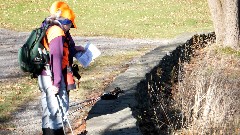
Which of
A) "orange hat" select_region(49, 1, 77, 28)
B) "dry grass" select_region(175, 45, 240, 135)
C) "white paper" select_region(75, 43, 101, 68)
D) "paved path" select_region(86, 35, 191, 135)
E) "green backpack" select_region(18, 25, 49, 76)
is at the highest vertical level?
"orange hat" select_region(49, 1, 77, 28)

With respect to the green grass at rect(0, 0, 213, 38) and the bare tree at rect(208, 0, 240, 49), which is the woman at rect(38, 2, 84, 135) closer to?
the bare tree at rect(208, 0, 240, 49)

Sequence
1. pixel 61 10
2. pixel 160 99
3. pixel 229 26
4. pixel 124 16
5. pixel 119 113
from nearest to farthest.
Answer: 1. pixel 61 10
2. pixel 119 113
3. pixel 160 99
4. pixel 229 26
5. pixel 124 16

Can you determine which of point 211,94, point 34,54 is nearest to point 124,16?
point 211,94

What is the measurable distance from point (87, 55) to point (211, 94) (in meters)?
2.11

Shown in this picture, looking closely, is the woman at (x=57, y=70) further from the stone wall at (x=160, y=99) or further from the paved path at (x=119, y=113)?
the stone wall at (x=160, y=99)

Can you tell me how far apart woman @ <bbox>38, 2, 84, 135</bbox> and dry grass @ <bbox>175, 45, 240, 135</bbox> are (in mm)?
1944

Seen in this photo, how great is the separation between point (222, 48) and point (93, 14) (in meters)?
10.9

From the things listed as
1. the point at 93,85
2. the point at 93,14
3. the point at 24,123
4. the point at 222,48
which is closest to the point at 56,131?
the point at 24,123

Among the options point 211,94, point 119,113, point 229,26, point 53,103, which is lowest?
point 211,94

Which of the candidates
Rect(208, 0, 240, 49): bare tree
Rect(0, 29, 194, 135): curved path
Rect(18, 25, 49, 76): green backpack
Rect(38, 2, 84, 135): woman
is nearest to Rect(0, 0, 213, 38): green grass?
Rect(208, 0, 240, 49): bare tree

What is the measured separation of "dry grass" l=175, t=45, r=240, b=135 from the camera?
698 centimetres

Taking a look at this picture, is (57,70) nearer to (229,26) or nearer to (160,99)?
(160,99)

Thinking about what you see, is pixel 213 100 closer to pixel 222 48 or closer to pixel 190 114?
pixel 190 114

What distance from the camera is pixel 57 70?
518 centimetres
